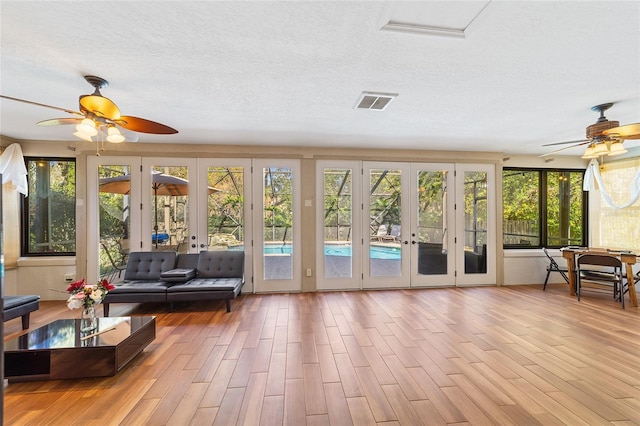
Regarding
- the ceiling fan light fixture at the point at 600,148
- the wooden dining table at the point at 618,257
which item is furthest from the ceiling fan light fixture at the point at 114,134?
the wooden dining table at the point at 618,257

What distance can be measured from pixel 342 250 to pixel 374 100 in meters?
3.08

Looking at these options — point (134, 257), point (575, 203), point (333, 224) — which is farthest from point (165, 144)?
point (575, 203)

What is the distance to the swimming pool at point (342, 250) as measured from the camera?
5.39 meters

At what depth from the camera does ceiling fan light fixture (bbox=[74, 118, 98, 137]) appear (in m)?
2.55

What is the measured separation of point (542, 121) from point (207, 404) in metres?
5.12

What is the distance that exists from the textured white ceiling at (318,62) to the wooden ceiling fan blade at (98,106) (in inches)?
10.4

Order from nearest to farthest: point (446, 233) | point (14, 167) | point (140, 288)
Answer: point (140, 288)
point (14, 167)
point (446, 233)

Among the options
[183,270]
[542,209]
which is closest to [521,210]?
[542,209]

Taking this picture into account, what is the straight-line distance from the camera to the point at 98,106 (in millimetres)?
2516

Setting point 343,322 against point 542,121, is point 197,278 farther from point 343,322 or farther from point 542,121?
point 542,121

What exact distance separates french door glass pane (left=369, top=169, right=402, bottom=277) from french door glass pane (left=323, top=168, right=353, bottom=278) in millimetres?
435

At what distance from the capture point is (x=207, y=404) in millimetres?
2186

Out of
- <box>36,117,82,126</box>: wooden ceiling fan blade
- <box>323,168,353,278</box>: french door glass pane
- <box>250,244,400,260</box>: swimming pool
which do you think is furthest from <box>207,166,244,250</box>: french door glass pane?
<box>36,117,82,126</box>: wooden ceiling fan blade

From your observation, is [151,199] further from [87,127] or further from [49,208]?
[87,127]
